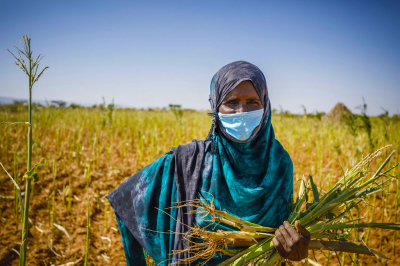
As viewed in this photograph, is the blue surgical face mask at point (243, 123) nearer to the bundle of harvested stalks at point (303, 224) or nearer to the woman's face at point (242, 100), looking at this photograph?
the woman's face at point (242, 100)

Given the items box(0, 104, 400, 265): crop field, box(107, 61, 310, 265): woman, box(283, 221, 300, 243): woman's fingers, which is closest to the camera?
box(283, 221, 300, 243): woman's fingers

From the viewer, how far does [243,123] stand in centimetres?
140

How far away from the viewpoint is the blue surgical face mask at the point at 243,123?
1393 millimetres

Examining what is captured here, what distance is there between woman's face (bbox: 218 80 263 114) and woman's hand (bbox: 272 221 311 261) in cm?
73

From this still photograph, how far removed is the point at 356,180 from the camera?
1.25 m

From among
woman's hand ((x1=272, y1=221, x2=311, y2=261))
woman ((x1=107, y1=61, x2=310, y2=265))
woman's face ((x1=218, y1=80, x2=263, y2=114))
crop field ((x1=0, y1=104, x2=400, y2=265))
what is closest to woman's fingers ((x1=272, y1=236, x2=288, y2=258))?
woman's hand ((x1=272, y1=221, x2=311, y2=261))

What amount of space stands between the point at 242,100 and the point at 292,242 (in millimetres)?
848

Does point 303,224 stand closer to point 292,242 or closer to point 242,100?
point 292,242

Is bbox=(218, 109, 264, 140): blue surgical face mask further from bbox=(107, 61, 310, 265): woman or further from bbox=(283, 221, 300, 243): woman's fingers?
bbox=(283, 221, 300, 243): woman's fingers

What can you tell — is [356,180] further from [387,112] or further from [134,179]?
[387,112]

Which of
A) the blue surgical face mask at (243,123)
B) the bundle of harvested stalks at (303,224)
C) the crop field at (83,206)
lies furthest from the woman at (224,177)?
the crop field at (83,206)

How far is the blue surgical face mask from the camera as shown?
54.8 inches

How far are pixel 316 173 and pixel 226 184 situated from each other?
3.36m

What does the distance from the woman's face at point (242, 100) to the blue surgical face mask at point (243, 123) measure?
4 centimetres
